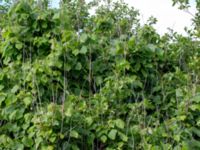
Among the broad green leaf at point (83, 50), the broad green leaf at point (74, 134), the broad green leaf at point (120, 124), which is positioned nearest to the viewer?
the broad green leaf at point (74, 134)

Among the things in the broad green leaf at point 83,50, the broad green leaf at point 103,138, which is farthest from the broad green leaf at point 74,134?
the broad green leaf at point 83,50

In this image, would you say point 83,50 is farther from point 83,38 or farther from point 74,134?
point 74,134

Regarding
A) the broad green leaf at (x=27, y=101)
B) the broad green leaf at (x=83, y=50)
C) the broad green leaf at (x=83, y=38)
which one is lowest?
the broad green leaf at (x=27, y=101)

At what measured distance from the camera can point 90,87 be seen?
3.68 metres

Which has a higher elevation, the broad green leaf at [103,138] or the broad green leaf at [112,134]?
the broad green leaf at [112,134]

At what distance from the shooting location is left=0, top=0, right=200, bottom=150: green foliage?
3131 mm

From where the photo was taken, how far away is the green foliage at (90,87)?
10.3ft

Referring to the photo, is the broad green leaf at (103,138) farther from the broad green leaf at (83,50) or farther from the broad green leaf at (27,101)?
the broad green leaf at (83,50)

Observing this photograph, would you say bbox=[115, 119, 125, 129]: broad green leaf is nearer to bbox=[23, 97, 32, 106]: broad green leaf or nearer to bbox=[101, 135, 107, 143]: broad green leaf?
bbox=[101, 135, 107, 143]: broad green leaf

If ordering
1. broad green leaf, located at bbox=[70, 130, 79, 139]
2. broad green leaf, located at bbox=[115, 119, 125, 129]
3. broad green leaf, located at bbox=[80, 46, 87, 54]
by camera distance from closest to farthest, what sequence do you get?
broad green leaf, located at bbox=[70, 130, 79, 139], broad green leaf, located at bbox=[115, 119, 125, 129], broad green leaf, located at bbox=[80, 46, 87, 54]

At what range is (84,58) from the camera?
3676 millimetres

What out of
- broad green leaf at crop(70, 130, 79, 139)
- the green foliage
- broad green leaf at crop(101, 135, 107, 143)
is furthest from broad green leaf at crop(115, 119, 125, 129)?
broad green leaf at crop(70, 130, 79, 139)

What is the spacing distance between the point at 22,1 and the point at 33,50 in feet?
1.46

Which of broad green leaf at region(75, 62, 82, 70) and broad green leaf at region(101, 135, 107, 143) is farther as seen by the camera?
broad green leaf at region(75, 62, 82, 70)
